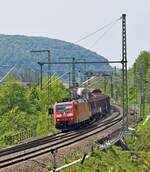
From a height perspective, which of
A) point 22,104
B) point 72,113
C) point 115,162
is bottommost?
point 115,162

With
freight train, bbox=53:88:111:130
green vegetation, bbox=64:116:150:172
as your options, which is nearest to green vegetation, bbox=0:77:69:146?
freight train, bbox=53:88:111:130

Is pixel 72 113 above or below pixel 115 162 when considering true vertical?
above

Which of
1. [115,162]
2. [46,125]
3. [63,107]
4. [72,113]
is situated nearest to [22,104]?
[46,125]

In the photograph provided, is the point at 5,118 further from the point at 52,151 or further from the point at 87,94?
the point at 52,151

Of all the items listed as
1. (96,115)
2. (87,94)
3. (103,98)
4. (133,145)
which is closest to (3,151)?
(133,145)

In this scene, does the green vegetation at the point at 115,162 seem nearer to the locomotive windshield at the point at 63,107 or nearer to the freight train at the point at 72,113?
the freight train at the point at 72,113

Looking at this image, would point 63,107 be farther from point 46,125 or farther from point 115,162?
point 115,162

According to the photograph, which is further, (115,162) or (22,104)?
(22,104)

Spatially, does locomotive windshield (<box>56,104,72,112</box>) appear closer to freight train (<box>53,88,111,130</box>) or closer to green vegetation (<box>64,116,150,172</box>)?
freight train (<box>53,88,111,130</box>)

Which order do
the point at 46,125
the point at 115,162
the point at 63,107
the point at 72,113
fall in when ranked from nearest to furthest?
the point at 115,162 < the point at 72,113 < the point at 63,107 < the point at 46,125

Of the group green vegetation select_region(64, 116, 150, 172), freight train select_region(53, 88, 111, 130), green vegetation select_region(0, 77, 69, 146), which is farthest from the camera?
green vegetation select_region(0, 77, 69, 146)

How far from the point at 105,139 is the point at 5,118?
135ft

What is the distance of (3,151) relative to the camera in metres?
37.3

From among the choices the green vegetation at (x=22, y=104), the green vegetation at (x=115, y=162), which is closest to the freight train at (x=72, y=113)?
the green vegetation at (x=115, y=162)
